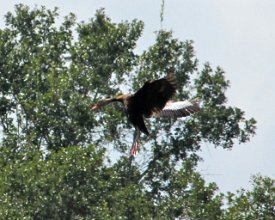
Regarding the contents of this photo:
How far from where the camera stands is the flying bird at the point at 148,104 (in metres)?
24.4

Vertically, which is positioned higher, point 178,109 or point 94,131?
point 94,131

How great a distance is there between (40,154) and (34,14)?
6.54 meters

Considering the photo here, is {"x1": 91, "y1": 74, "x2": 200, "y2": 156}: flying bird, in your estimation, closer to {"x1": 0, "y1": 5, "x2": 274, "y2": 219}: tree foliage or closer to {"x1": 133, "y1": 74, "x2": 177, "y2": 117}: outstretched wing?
{"x1": 133, "y1": 74, "x2": 177, "y2": 117}: outstretched wing

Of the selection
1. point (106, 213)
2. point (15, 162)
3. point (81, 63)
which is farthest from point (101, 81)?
point (106, 213)

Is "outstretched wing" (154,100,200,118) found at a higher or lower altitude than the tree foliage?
lower

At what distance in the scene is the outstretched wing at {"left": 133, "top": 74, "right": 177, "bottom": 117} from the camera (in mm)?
24297

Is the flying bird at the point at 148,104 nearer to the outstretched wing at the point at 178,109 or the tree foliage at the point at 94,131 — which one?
the outstretched wing at the point at 178,109

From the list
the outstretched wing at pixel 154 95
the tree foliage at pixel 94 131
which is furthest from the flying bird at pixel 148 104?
the tree foliage at pixel 94 131

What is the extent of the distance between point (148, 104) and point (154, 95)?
0.26 metres

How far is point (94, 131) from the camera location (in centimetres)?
4900

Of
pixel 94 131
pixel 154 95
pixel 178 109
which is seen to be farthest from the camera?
pixel 94 131

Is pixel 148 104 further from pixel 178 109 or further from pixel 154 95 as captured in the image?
pixel 178 109

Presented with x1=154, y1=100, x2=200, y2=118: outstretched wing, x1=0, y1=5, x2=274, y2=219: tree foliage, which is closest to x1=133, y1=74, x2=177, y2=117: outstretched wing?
x1=154, y1=100, x2=200, y2=118: outstretched wing

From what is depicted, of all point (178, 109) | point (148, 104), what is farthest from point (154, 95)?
point (178, 109)
